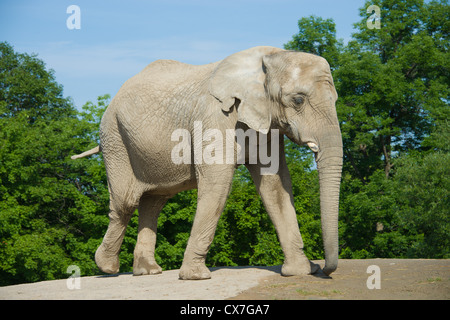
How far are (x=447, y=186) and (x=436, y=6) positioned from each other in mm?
14879

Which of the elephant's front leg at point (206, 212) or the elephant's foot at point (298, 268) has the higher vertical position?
the elephant's front leg at point (206, 212)

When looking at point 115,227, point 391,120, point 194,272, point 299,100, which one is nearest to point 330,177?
point 299,100

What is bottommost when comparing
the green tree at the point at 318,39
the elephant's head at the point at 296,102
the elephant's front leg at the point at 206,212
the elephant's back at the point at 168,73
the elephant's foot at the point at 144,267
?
the elephant's foot at the point at 144,267

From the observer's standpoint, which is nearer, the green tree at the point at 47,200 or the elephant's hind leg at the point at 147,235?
the elephant's hind leg at the point at 147,235

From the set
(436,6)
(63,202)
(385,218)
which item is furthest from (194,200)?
(436,6)

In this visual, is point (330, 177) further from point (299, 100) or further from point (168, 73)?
point (168, 73)

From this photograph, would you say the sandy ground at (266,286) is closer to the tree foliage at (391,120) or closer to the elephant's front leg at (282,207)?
the elephant's front leg at (282,207)

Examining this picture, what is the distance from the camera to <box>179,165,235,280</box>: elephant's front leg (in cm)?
950

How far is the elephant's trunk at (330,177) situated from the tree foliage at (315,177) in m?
21.4

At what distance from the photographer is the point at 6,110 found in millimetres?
40156

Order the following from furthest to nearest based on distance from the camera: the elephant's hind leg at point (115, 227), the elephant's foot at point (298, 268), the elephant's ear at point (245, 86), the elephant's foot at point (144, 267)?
the elephant's foot at point (144, 267) → the elephant's hind leg at point (115, 227) → the elephant's foot at point (298, 268) → the elephant's ear at point (245, 86)

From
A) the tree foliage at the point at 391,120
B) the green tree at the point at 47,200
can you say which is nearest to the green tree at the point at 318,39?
the tree foliage at the point at 391,120

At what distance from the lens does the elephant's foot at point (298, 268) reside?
9.71 m

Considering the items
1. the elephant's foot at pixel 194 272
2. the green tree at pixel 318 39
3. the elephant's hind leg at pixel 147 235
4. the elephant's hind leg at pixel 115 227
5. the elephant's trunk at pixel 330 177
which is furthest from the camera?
the green tree at pixel 318 39
